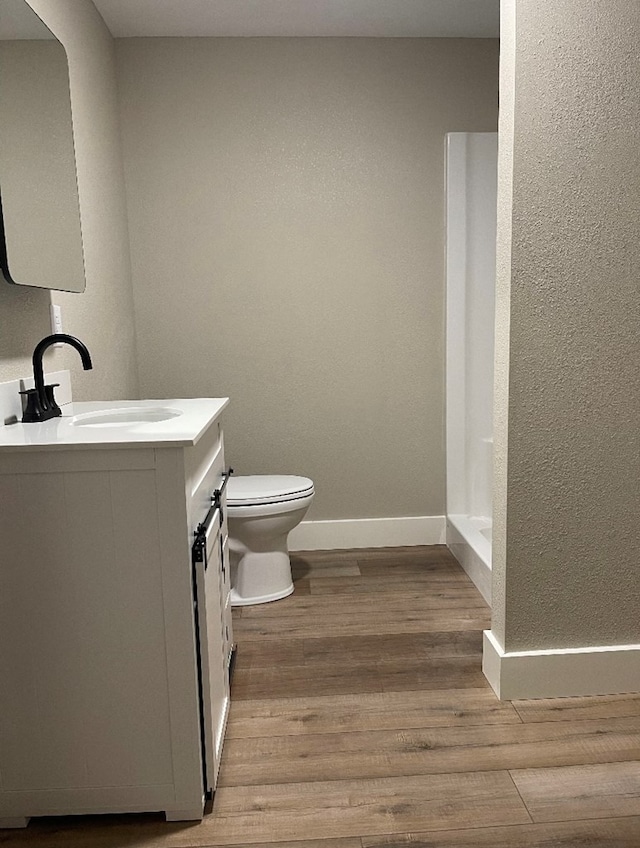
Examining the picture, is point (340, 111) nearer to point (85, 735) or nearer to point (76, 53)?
point (76, 53)

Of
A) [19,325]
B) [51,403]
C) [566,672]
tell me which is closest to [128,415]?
[51,403]

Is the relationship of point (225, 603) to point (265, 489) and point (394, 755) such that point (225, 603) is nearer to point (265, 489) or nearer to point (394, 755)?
point (394, 755)

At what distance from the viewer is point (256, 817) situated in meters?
1.67

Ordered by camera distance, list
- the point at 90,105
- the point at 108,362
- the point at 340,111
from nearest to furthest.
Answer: the point at 90,105
the point at 108,362
the point at 340,111

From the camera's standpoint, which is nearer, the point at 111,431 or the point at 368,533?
the point at 111,431

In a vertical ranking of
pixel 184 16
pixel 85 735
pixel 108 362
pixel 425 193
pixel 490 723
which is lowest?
pixel 490 723

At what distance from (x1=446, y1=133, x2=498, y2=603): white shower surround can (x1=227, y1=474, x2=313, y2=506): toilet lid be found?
80cm

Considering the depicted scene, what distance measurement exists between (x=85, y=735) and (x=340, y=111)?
270 centimetres

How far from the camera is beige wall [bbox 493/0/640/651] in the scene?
6.40 ft

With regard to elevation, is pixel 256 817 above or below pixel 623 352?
below

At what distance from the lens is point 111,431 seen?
163 cm

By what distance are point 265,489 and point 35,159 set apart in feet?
4.62

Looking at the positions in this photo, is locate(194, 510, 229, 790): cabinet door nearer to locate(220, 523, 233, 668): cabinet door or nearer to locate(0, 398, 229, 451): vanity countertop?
locate(220, 523, 233, 668): cabinet door

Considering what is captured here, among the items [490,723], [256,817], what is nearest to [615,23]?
[490,723]
